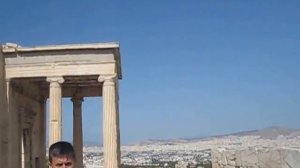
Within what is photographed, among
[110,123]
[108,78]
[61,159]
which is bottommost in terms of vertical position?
[61,159]

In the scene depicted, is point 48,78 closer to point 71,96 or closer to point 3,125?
point 3,125

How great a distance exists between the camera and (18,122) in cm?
2308

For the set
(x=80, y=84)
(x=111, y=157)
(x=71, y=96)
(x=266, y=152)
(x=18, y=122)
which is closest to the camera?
(x=266, y=152)

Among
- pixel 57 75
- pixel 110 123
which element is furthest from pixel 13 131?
pixel 110 123

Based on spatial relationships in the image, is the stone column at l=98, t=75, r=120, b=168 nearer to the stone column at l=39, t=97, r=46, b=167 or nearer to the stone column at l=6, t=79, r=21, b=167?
the stone column at l=6, t=79, r=21, b=167

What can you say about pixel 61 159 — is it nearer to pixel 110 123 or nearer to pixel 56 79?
pixel 110 123

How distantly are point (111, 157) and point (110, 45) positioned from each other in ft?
16.2

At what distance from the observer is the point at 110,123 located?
66.8ft

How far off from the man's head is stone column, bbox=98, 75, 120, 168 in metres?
16.5

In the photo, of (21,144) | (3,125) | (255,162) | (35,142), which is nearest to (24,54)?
(3,125)

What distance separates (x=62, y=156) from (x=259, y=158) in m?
7.72

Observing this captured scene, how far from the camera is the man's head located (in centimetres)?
375

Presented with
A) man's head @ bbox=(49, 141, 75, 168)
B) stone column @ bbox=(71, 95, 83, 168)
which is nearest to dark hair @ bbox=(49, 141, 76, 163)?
man's head @ bbox=(49, 141, 75, 168)

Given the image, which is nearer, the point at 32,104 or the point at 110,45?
the point at 110,45
